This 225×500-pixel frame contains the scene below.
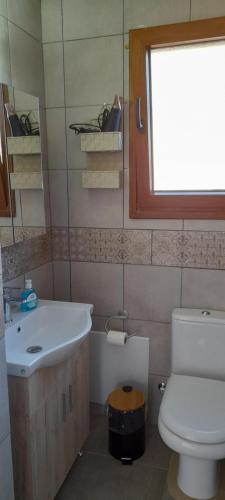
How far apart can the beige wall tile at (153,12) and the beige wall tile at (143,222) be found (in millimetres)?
734

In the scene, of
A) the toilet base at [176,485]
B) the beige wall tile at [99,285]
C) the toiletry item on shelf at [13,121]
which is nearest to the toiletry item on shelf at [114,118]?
the toiletry item on shelf at [13,121]

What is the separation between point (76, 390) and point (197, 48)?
5.96 feet

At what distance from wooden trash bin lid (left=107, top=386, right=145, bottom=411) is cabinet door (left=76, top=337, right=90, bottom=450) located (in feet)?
0.48

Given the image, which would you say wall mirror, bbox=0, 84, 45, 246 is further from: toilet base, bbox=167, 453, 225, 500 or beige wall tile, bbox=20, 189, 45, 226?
toilet base, bbox=167, 453, 225, 500

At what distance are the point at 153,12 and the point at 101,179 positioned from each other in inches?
33.7

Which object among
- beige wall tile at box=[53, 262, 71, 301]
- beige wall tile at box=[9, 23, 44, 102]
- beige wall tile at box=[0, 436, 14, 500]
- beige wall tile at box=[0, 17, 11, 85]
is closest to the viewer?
beige wall tile at box=[0, 436, 14, 500]

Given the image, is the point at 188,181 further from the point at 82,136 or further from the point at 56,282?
the point at 56,282

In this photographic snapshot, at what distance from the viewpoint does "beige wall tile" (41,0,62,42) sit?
6.44 feet

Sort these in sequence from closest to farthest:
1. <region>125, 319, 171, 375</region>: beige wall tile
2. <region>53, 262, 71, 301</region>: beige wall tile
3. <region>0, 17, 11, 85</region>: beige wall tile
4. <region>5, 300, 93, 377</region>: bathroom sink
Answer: <region>5, 300, 93, 377</region>: bathroom sink < <region>0, 17, 11, 85</region>: beige wall tile < <region>125, 319, 171, 375</region>: beige wall tile < <region>53, 262, 71, 301</region>: beige wall tile

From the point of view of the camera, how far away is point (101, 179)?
1.96m

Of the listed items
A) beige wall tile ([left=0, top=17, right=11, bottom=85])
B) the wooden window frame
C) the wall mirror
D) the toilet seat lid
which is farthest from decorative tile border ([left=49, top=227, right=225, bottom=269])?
beige wall tile ([left=0, top=17, right=11, bottom=85])

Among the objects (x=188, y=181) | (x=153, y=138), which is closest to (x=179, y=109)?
(x=153, y=138)

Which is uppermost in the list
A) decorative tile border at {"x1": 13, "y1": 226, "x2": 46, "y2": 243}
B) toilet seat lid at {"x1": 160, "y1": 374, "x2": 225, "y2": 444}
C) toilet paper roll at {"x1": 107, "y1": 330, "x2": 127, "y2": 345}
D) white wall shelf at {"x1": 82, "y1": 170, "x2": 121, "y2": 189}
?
white wall shelf at {"x1": 82, "y1": 170, "x2": 121, "y2": 189}

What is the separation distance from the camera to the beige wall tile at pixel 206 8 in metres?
1.71
